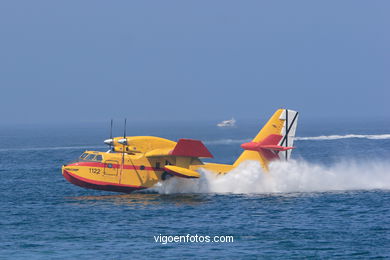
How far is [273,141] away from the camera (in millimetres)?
43531

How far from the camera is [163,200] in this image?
40344mm

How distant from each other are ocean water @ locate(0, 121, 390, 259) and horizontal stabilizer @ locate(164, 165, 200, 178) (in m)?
1.80

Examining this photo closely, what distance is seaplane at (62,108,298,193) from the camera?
41000 mm

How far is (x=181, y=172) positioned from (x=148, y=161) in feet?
10.7

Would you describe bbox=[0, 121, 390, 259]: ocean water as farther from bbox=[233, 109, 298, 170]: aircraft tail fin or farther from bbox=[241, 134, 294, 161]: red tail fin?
bbox=[241, 134, 294, 161]: red tail fin

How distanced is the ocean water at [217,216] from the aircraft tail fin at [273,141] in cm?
72

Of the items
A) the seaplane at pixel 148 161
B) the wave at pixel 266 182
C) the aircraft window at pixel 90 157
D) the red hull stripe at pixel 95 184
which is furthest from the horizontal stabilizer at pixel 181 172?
the aircraft window at pixel 90 157

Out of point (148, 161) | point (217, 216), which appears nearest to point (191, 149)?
point (148, 161)

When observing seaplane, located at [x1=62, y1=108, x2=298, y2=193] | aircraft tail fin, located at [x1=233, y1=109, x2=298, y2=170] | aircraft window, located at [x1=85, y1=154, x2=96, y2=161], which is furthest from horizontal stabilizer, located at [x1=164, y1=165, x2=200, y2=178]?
aircraft window, located at [x1=85, y1=154, x2=96, y2=161]

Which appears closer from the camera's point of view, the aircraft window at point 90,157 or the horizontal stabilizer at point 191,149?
the horizontal stabilizer at point 191,149

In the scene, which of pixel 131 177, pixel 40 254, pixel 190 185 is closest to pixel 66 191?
pixel 131 177

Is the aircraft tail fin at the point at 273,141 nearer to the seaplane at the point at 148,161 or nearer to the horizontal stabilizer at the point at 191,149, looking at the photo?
the seaplane at the point at 148,161

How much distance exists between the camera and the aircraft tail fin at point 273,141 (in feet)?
143

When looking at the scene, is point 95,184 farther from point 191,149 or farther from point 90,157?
point 191,149
